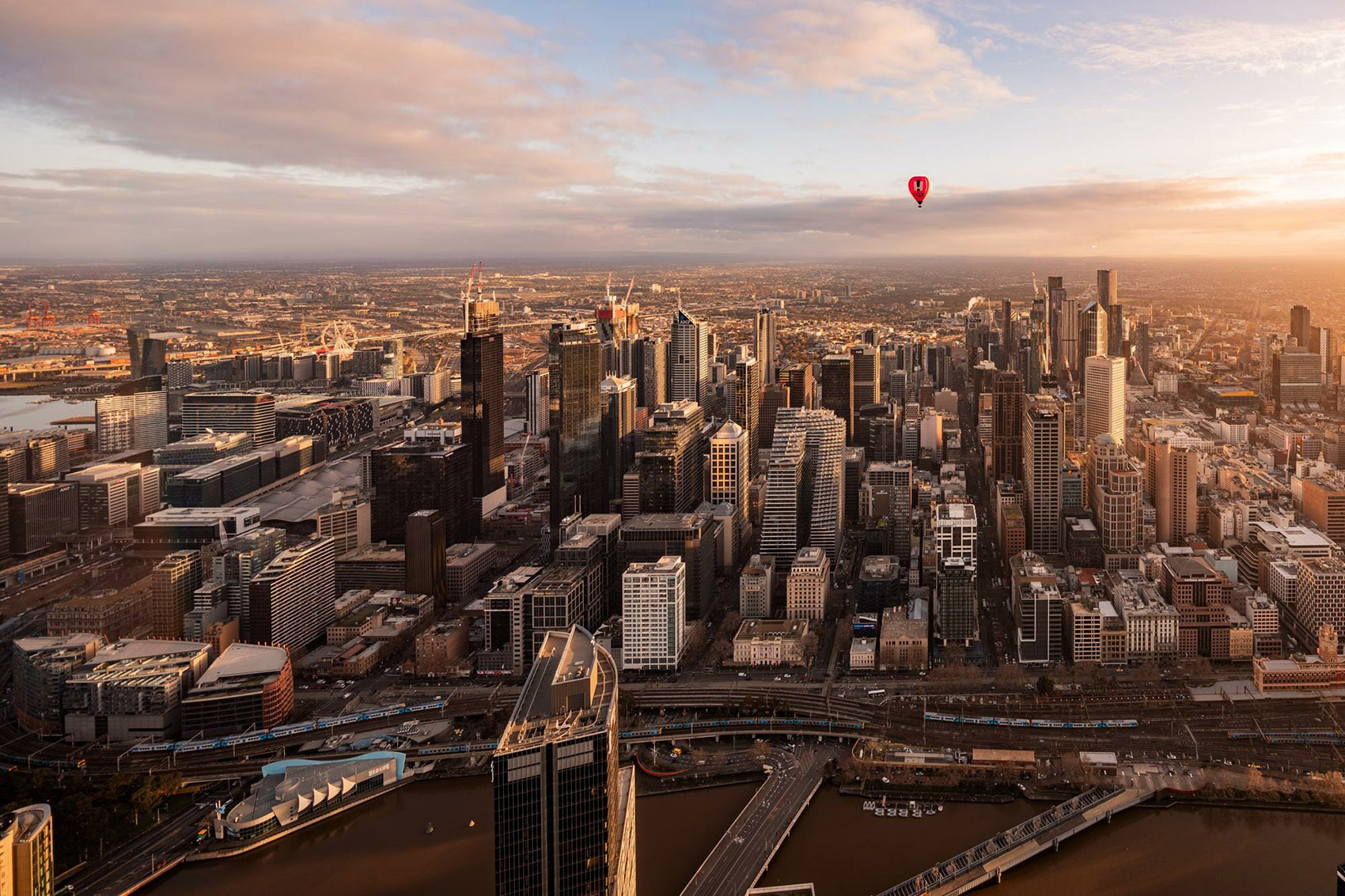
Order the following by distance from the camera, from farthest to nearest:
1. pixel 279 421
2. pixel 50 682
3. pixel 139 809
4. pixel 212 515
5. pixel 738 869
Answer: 1. pixel 279 421
2. pixel 212 515
3. pixel 50 682
4. pixel 139 809
5. pixel 738 869

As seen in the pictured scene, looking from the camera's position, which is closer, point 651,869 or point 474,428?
point 651,869

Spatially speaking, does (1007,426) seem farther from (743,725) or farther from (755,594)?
(743,725)

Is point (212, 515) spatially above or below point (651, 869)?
above

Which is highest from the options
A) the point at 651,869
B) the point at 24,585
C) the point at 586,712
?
the point at 586,712

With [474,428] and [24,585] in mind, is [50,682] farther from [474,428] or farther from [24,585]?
[474,428]

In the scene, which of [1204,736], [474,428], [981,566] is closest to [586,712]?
[1204,736]

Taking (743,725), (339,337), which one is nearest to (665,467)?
(743,725)

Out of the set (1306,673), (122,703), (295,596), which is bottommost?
(122,703)

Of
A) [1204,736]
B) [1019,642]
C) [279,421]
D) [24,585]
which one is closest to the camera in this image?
[1204,736]
